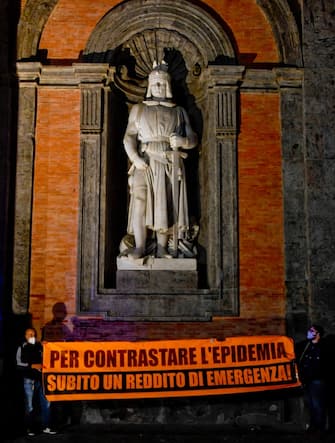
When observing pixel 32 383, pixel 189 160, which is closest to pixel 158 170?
pixel 189 160

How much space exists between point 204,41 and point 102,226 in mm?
3515

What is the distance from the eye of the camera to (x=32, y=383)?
902 centimetres

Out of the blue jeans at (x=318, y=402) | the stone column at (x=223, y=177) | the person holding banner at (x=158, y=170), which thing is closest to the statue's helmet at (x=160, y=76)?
the person holding banner at (x=158, y=170)

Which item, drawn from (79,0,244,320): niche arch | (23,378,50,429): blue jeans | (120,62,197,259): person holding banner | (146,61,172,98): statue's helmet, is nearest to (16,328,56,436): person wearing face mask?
(23,378,50,429): blue jeans

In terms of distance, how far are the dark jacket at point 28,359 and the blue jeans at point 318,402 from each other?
3832mm

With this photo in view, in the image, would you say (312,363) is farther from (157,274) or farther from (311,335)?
(157,274)

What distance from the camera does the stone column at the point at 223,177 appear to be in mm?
10094

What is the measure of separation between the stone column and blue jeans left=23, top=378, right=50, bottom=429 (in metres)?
3.07

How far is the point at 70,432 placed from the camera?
9.09 metres

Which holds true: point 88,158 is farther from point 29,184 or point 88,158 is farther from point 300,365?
point 300,365

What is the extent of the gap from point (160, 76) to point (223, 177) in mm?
2035

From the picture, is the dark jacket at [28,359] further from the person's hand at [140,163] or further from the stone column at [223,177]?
the person's hand at [140,163]

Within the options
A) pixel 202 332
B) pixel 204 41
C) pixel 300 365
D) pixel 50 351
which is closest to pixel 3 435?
pixel 50 351

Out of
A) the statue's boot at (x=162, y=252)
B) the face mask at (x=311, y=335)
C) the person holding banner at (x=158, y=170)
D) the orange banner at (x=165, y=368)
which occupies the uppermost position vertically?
the person holding banner at (x=158, y=170)
